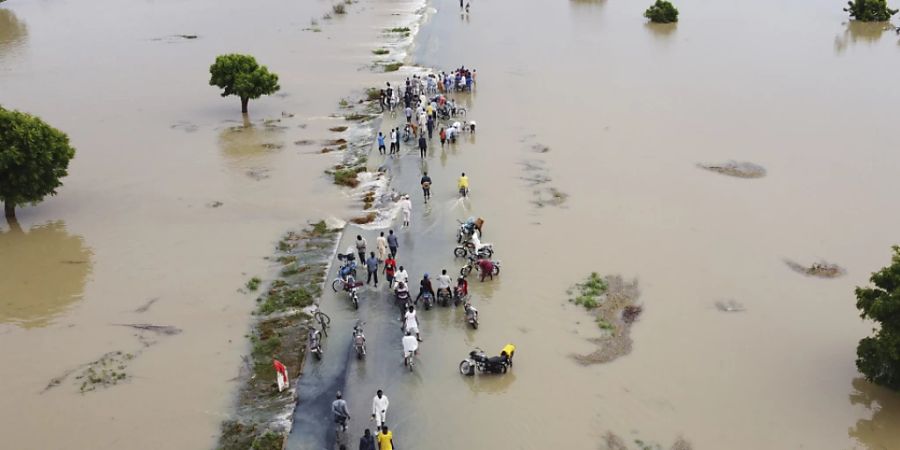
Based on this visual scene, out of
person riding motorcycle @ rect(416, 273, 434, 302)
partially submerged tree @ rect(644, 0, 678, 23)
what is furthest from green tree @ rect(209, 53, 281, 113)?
partially submerged tree @ rect(644, 0, 678, 23)

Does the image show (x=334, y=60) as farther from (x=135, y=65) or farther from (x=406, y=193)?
(x=406, y=193)

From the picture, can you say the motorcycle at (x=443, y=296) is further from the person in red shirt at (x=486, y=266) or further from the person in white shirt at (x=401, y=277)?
the person in red shirt at (x=486, y=266)

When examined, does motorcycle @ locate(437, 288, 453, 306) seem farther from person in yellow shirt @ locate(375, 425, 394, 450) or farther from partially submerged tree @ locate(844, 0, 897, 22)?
partially submerged tree @ locate(844, 0, 897, 22)

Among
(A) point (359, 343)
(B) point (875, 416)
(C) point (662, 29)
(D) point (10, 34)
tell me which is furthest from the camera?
(D) point (10, 34)

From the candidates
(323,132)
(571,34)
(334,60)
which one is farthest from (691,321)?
(571,34)

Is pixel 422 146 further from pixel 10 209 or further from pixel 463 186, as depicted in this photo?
pixel 10 209

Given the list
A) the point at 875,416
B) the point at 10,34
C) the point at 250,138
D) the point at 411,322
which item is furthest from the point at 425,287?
the point at 10,34

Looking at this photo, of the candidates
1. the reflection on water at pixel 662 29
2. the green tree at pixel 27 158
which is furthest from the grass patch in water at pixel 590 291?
the reflection on water at pixel 662 29
